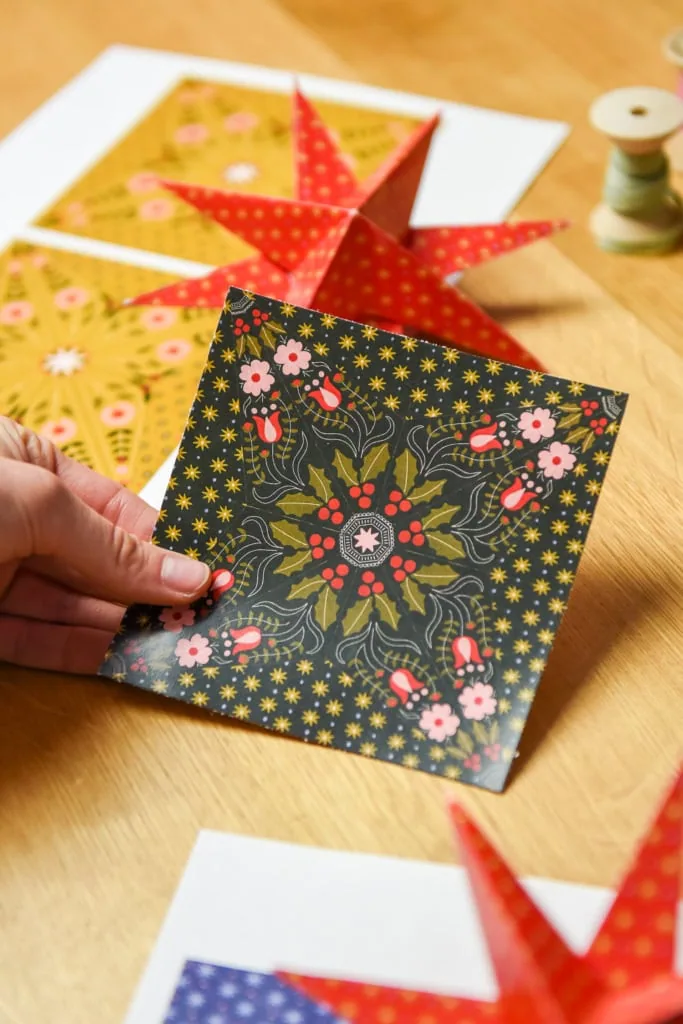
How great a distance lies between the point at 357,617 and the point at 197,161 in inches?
26.5

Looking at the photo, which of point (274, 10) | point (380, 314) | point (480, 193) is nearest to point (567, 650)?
point (380, 314)

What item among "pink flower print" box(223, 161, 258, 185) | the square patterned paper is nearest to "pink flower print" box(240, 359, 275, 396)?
the square patterned paper

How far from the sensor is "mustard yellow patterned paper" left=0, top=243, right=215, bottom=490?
2.81 feet

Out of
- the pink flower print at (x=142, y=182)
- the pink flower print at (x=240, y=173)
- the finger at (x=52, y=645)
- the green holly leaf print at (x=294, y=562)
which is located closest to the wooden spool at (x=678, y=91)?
the pink flower print at (x=240, y=173)

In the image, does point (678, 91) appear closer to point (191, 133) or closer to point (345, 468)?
point (191, 133)

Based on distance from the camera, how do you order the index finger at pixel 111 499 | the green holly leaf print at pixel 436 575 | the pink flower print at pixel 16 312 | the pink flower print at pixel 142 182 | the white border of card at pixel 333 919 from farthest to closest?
the pink flower print at pixel 142 182, the pink flower print at pixel 16 312, the index finger at pixel 111 499, the green holly leaf print at pixel 436 575, the white border of card at pixel 333 919

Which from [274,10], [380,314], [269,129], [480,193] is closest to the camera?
[380,314]

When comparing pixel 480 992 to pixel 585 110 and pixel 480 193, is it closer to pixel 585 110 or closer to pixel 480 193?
pixel 480 193

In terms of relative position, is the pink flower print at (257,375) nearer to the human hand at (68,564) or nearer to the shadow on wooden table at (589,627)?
the human hand at (68,564)

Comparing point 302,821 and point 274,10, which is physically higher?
point 274,10

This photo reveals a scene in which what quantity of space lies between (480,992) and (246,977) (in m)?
0.12

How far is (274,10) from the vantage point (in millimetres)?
1368

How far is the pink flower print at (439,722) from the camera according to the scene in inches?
24.5

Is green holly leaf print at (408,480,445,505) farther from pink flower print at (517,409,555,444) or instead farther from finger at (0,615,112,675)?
finger at (0,615,112,675)
